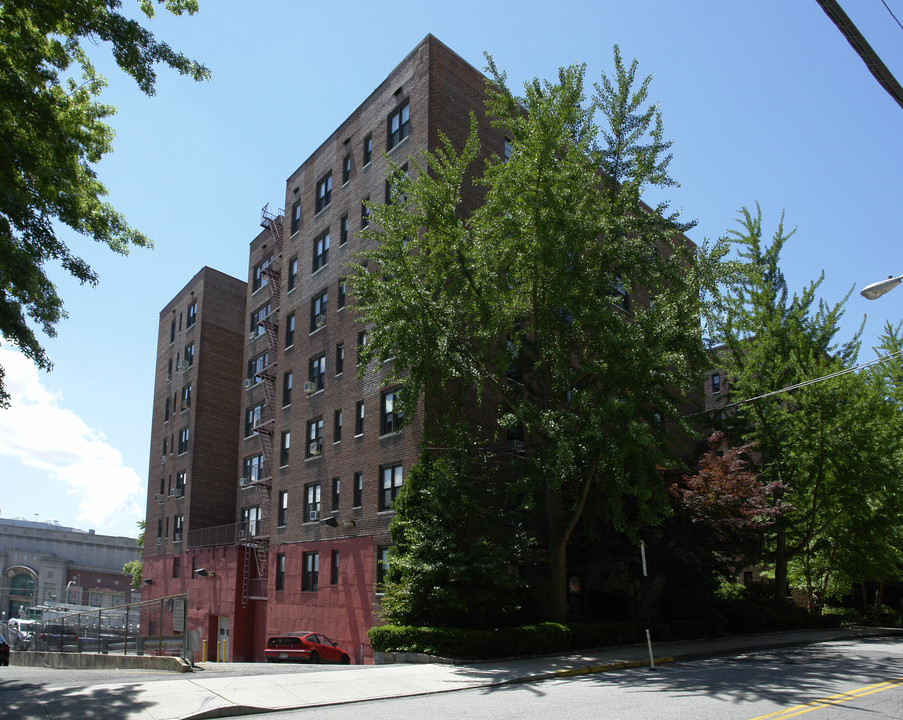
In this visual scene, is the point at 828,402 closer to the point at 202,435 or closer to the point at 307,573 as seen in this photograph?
the point at 307,573

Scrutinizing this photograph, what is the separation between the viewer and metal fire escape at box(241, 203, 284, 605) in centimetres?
3725

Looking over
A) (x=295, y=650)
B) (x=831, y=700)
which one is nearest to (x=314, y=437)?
(x=295, y=650)

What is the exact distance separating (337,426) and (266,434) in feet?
35.9

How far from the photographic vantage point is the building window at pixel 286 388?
35.8 m

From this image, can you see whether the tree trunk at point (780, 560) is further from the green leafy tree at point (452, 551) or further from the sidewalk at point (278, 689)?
the green leafy tree at point (452, 551)

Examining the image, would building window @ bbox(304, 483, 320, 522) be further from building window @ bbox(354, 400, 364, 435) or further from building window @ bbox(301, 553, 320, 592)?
building window @ bbox(354, 400, 364, 435)

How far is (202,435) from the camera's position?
149 ft

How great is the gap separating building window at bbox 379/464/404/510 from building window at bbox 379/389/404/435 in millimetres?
1379

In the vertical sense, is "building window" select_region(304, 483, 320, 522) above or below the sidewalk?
above

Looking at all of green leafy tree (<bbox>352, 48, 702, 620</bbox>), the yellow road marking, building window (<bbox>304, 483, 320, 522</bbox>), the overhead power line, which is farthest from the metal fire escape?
the overhead power line

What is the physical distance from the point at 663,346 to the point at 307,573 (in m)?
18.9

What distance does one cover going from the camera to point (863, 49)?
22.2 ft

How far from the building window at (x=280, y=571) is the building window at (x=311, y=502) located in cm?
292

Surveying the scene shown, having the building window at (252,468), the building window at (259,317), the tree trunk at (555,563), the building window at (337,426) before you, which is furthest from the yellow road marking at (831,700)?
the building window at (259,317)
